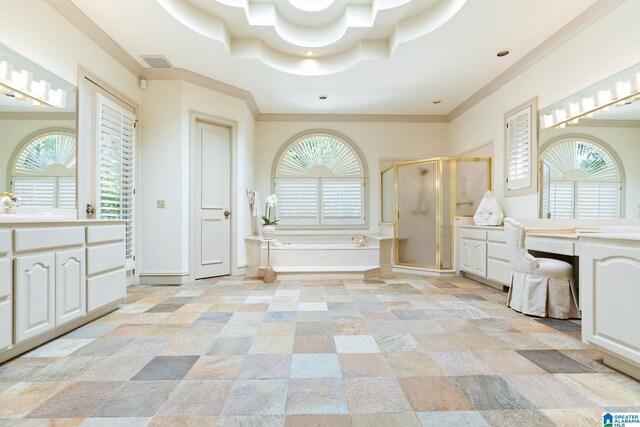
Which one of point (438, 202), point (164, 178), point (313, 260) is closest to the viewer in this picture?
point (164, 178)

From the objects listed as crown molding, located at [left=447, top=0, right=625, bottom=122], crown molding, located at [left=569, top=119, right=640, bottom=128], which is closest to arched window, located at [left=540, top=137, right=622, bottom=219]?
crown molding, located at [left=569, top=119, right=640, bottom=128]

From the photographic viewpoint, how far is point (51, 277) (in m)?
2.11

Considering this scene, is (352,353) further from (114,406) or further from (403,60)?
(403,60)

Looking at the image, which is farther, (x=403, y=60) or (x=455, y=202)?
(x=455, y=202)

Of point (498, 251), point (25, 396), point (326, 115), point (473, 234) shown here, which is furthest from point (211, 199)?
point (498, 251)

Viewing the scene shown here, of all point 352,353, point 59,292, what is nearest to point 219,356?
point 352,353

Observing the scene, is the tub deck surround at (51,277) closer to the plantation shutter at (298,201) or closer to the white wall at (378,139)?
the plantation shutter at (298,201)

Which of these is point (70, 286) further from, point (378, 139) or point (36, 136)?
point (378, 139)

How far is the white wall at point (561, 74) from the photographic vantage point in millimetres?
2588

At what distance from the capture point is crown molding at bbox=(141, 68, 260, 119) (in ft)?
13.1

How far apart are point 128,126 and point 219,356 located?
3264mm

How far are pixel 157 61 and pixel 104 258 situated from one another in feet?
8.23

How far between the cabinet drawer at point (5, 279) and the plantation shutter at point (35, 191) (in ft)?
2.89

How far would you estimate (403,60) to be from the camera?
378 cm
